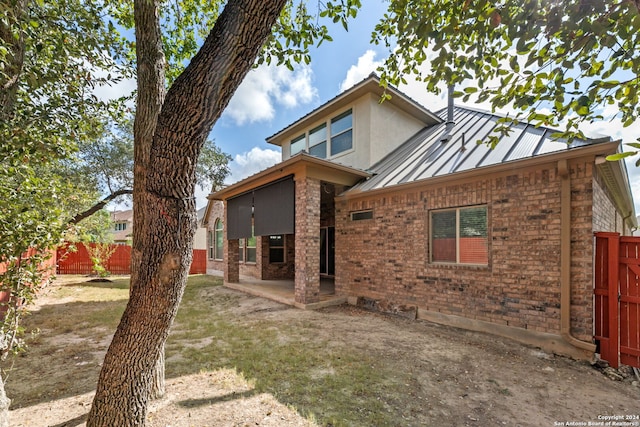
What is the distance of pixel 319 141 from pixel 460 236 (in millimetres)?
6136

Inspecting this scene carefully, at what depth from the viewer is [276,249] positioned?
12016 millimetres

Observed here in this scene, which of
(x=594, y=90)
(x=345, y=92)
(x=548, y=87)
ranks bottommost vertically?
(x=594, y=90)

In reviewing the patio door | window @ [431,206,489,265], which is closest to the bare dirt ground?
window @ [431,206,489,265]

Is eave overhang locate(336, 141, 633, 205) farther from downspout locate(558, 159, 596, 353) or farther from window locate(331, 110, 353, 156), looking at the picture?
window locate(331, 110, 353, 156)

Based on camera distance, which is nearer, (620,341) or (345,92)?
(620,341)

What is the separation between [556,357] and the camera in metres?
4.45

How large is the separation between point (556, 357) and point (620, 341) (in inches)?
34.6

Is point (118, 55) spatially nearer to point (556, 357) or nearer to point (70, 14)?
point (70, 14)

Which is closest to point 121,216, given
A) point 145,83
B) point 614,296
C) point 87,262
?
point 87,262

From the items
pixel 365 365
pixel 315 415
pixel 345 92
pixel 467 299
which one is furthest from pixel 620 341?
pixel 345 92

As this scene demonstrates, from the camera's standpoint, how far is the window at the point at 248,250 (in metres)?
12.5

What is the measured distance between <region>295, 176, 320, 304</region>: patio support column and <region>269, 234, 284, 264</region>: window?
4.70 metres

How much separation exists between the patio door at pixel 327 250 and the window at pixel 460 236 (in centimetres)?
519

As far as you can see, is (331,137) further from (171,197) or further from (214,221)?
(214,221)
